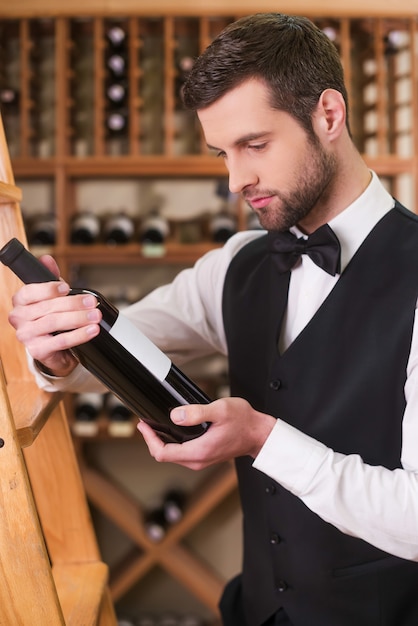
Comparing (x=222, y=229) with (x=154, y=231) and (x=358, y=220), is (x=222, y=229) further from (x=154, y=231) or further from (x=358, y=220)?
(x=358, y=220)

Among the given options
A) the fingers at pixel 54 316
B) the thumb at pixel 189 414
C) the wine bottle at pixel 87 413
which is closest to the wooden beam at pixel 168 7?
the wine bottle at pixel 87 413

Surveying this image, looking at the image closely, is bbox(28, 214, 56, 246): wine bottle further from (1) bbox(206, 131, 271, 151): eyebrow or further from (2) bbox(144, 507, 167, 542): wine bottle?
(1) bbox(206, 131, 271, 151): eyebrow

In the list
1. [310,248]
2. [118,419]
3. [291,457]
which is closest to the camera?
[291,457]

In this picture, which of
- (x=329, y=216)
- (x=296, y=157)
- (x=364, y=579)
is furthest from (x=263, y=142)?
(x=364, y=579)

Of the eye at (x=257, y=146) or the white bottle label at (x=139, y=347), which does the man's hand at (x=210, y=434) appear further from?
the eye at (x=257, y=146)

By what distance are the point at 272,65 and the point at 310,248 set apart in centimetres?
35

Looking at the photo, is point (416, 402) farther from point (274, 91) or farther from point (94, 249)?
point (94, 249)

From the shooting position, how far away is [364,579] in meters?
1.30

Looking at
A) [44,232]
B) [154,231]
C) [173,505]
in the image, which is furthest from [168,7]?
[173,505]

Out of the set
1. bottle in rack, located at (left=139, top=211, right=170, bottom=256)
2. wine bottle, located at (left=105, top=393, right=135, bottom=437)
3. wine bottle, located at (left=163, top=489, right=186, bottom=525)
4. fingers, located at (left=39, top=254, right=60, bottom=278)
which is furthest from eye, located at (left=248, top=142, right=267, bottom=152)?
wine bottle, located at (left=163, top=489, right=186, bottom=525)

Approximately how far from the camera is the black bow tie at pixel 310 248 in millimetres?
1300

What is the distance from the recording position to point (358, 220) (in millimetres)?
1350

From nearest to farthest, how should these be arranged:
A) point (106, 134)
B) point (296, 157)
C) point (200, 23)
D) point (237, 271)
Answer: point (296, 157) < point (237, 271) < point (200, 23) < point (106, 134)

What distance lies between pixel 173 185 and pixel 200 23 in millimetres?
752
